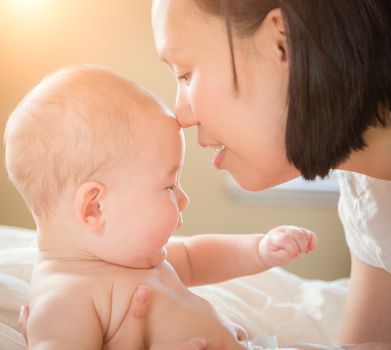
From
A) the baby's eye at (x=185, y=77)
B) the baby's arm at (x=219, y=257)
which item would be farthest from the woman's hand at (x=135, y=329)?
the baby's eye at (x=185, y=77)

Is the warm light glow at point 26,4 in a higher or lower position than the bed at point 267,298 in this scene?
higher

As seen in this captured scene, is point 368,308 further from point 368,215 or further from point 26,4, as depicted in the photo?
point 26,4

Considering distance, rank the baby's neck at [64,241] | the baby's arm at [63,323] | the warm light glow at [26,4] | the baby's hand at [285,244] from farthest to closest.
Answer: the warm light glow at [26,4] < the baby's hand at [285,244] < the baby's neck at [64,241] < the baby's arm at [63,323]

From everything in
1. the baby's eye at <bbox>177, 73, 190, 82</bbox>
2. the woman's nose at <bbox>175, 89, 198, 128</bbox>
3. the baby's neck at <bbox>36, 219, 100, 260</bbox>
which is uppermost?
the baby's eye at <bbox>177, 73, 190, 82</bbox>

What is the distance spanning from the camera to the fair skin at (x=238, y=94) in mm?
974

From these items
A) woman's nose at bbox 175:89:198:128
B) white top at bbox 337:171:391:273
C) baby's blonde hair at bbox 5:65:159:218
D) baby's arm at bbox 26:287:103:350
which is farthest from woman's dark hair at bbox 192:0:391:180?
baby's arm at bbox 26:287:103:350

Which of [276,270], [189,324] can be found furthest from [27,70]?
[189,324]

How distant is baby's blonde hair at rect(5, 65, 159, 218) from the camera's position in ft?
3.02

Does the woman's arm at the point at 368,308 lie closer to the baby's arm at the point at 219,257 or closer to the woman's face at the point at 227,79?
the baby's arm at the point at 219,257

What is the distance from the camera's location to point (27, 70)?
221cm

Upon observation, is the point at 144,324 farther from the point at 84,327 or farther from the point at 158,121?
the point at 158,121

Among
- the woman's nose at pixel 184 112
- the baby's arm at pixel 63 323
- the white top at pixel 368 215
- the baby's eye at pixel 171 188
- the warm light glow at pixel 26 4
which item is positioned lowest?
Result: the white top at pixel 368 215

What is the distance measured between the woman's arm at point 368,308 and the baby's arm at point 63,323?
2.45 feet

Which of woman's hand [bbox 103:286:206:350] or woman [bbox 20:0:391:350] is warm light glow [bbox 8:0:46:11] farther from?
woman's hand [bbox 103:286:206:350]
